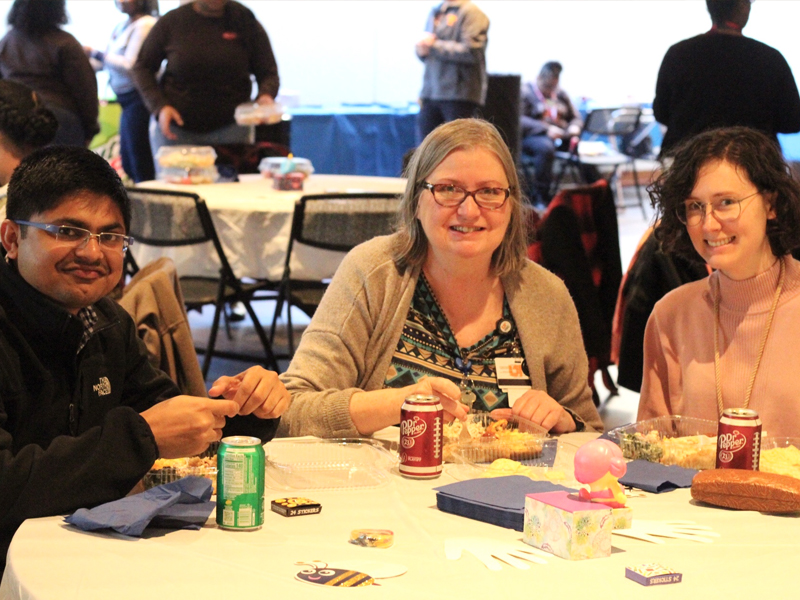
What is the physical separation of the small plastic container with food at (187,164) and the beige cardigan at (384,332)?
279cm

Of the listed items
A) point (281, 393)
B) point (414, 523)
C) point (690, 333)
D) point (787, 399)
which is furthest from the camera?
point (690, 333)

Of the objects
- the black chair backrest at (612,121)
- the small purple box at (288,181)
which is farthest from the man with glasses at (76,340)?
the black chair backrest at (612,121)

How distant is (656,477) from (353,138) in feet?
31.5

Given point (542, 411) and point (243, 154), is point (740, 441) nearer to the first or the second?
point (542, 411)

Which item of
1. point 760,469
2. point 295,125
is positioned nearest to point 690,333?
point 760,469

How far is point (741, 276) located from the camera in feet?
7.78

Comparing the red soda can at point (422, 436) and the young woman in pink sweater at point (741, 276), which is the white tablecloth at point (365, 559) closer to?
the red soda can at point (422, 436)

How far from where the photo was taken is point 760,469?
1930mm

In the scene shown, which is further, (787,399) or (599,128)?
(599,128)

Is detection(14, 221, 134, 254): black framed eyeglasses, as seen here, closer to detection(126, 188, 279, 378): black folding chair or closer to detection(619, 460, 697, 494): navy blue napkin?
detection(619, 460, 697, 494): navy blue napkin

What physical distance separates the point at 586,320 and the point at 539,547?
2728 millimetres

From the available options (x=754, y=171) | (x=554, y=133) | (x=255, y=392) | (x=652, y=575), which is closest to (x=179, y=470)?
(x=255, y=392)

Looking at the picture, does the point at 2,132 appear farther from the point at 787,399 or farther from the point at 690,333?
the point at 787,399

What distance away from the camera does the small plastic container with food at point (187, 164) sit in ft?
16.9
